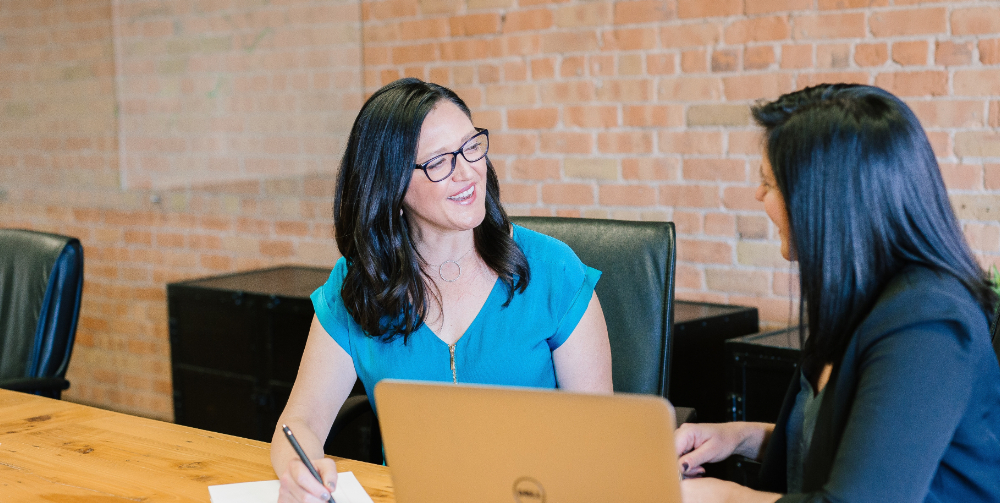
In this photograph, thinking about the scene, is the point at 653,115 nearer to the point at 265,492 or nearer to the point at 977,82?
the point at 977,82

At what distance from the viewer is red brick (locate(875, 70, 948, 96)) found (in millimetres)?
2168

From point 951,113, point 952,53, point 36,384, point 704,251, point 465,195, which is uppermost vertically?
point 952,53

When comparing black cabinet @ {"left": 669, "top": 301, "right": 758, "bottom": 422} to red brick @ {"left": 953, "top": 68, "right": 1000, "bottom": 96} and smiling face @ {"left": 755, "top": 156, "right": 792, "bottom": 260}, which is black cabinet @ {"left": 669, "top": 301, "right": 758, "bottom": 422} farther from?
smiling face @ {"left": 755, "top": 156, "right": 792, "bottom": 260}

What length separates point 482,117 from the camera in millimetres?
2914

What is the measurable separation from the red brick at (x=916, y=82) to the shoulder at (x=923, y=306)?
4.39ft

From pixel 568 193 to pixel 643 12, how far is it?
556mm

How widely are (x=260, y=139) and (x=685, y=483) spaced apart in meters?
2.55

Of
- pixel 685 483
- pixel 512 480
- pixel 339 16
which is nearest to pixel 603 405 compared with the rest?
pixel 512 480

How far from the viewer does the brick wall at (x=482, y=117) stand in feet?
7.29

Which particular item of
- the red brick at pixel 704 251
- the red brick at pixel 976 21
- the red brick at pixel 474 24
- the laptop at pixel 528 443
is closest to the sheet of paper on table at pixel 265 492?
the laptop at pixel 528 443

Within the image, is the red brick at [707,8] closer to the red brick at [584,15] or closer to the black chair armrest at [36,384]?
the red brick at [584,15]

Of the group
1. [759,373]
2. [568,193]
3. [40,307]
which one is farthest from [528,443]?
[568,193]

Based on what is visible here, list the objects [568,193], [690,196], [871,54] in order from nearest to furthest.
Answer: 1. [871,54]
2. [690,196]
3. [568,193]

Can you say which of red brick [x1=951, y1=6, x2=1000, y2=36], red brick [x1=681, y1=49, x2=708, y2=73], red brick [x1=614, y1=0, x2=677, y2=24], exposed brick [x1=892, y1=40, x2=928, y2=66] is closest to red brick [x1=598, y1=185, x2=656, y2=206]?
red brick [x1=681, y1=49, x2=708, y2=73]
